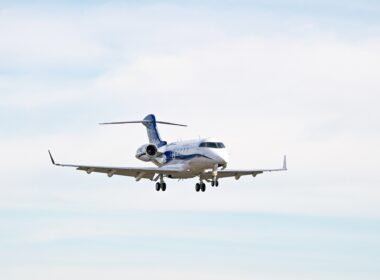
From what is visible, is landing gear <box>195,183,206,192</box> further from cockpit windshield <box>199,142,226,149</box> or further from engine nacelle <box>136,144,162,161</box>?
engine nacelle <box>136,144,162,161</box>

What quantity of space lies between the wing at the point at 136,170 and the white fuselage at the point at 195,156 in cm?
67

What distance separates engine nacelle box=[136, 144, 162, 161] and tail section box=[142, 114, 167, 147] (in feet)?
18.0

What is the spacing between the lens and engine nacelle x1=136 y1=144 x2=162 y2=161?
95938 millimetres

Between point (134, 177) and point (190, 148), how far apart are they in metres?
7.55

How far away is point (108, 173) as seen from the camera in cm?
9106

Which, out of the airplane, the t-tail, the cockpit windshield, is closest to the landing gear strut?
the airplane

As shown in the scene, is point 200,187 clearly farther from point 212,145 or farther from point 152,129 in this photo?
point 152,129

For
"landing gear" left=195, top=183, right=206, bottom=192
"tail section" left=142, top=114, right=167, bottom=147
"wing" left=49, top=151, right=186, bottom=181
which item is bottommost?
"landing gear" left=195, top=183, right=206, bottom=192

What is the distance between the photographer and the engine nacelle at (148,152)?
9594 cm

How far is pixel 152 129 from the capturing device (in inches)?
4173

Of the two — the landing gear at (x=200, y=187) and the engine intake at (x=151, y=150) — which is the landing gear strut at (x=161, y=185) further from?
the engine intake at (x=151, y=150)

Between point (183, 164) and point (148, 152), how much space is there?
749cm

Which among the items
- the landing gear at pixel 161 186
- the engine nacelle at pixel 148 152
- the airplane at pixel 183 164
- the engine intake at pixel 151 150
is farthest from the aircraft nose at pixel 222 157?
the engine intake at pixel 151 150

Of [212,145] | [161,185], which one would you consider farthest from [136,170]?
[212,145]
